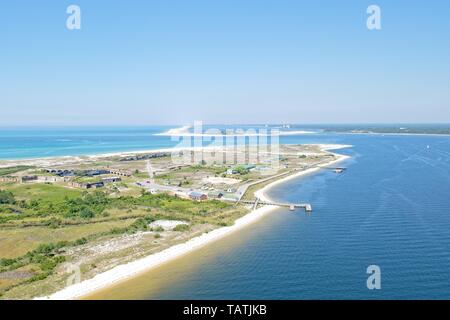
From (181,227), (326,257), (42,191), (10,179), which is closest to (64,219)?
(181,227)

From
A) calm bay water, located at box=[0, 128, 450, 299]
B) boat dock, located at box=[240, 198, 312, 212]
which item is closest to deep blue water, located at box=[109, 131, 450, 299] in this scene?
calm bay water, located at box=[0, 128, 450, 299]

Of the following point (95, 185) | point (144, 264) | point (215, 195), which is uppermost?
point (95, 185)

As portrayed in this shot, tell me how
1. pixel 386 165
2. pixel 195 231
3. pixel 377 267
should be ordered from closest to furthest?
pixel 377 267 → pixel 195 231 → pixel 386 165

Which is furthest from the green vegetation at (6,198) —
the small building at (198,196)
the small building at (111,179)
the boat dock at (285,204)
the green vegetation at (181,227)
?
the boat dock at (285,204)

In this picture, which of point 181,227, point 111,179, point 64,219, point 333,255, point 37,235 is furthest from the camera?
point 111,179

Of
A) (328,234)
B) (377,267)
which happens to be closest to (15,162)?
(328,234)

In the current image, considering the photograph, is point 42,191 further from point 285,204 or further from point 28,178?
point 285,204

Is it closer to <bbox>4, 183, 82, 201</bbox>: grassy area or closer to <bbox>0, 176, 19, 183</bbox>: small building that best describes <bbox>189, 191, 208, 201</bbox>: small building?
<bbox>4, 183, 82, 201</bbox>: grassy area
